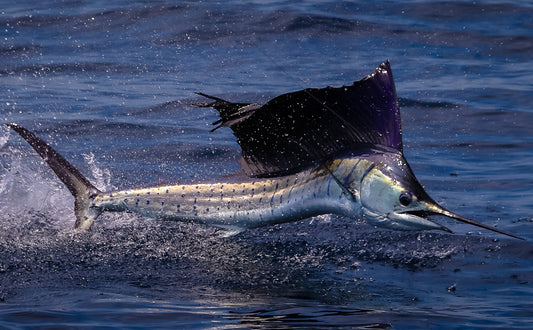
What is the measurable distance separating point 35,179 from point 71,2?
9967mm

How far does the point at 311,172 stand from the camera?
15.0 ft

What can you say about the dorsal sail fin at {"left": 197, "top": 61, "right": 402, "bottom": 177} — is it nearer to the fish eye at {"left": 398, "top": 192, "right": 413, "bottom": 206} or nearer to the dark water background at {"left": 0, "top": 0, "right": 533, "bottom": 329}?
the fish eye at {"left": 398, "top": 192, "right": 413, "bottom": 206}

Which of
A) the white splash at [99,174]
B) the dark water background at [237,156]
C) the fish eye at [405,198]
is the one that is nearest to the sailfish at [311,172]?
the fish eye at [405,198]

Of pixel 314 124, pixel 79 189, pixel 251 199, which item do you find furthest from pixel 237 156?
pixel 314 124

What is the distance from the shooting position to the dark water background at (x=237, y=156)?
4.31 meters

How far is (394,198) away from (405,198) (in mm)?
58

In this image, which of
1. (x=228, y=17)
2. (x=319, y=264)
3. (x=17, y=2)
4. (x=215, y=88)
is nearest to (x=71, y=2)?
(x=17, y=2)

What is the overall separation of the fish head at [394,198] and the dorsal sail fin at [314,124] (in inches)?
7.7

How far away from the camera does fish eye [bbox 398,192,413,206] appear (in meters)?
4.13

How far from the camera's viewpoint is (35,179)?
7219mm

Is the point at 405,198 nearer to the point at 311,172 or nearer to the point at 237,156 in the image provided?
the point at 311,172

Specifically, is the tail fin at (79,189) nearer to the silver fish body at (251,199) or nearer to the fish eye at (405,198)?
the silver fish body at (251,199)

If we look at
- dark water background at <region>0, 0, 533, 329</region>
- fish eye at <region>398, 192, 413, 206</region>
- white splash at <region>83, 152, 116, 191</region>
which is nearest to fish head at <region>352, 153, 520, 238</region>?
fish eye at <region>398, 192, 413, 206</region>

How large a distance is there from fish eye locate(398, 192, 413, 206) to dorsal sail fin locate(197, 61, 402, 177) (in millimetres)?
318
